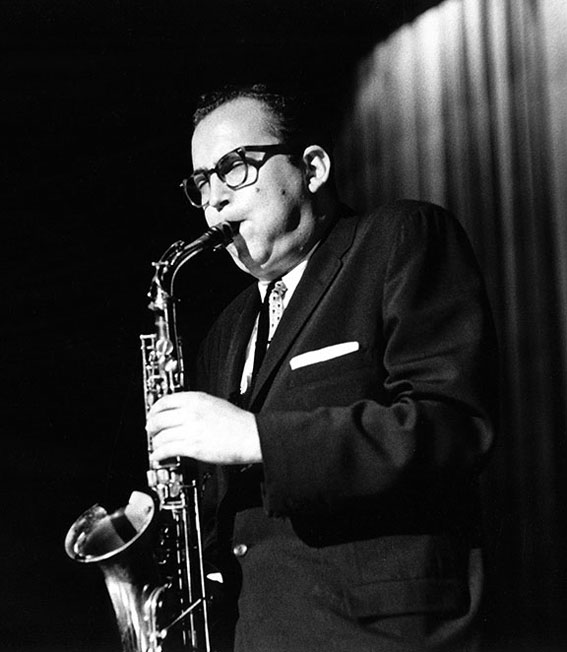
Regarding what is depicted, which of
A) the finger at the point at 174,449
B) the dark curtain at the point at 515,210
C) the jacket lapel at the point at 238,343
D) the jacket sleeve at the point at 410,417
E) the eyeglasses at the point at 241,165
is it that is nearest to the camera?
the jacket sleeve at the point at 410,417

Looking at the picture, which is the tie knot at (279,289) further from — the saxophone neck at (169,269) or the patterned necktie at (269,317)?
the saxophone neck at (169,269)

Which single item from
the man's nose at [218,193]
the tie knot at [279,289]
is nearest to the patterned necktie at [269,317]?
the tie knot at [279,289]

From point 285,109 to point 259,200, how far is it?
10.7 inches

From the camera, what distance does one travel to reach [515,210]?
12.4ft

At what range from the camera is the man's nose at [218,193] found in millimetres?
2074

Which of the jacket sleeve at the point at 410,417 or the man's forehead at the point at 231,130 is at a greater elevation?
the man's forehead at the point at 231,130

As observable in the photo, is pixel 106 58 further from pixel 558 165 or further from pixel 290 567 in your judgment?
pixel 290 567

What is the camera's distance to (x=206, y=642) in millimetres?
2072

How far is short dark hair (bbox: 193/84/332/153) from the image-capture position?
83.8 inches

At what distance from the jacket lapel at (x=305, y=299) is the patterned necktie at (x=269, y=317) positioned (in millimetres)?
194

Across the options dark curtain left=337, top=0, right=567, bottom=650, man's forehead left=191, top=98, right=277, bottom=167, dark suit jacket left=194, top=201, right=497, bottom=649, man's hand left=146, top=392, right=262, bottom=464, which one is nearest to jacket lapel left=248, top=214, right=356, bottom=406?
dark suit jacket left=194, top=201, right=497, bottom=649

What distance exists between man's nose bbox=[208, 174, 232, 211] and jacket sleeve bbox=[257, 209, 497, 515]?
536 millimetres

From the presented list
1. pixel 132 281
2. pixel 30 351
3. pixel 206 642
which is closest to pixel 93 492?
pixel 30 351

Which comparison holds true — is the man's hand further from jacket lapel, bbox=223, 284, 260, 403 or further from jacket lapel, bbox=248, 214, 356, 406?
jacket lapel, bbox=223, 284, 260, 403
